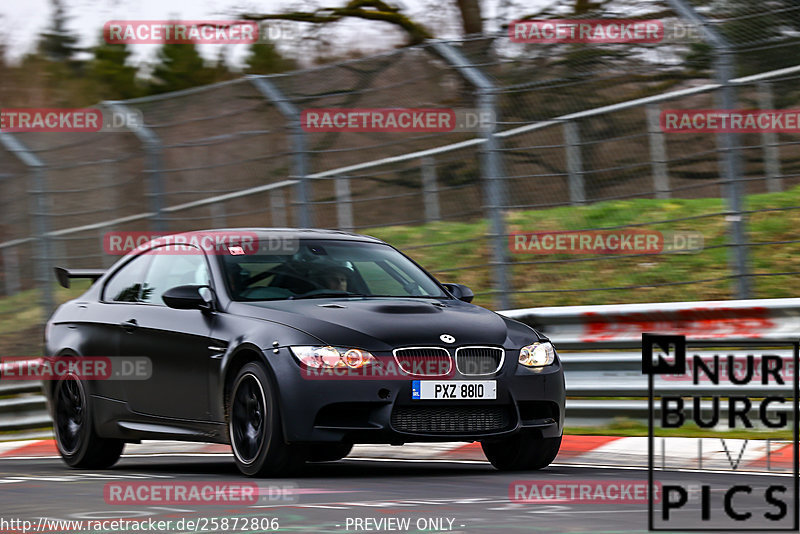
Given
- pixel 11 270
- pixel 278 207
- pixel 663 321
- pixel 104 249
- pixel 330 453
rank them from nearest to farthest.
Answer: pixel 330 453 → pixel 663 321 → pixel 278 207 → pixel 104 249 → pixel 11 270

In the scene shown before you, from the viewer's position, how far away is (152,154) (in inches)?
547

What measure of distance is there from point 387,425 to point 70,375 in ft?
9.40

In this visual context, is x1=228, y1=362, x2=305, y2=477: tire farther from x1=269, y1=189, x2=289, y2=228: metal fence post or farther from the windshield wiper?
x1=269, y1=189, x2=289, y2=228: metal fence post

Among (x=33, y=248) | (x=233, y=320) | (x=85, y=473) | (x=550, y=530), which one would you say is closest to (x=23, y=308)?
(x=33, y=248)

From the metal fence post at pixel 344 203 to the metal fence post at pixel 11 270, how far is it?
4773 millimetres

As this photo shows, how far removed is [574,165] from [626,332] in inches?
57.1

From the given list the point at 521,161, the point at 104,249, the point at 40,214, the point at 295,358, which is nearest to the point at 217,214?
the point at 104,249

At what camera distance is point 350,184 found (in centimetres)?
1291

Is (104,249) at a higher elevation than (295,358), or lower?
higher

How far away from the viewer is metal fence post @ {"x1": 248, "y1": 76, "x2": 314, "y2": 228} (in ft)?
42.3

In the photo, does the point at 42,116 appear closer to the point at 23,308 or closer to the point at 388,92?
the point at 23,308

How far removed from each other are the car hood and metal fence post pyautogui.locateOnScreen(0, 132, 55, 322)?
21.8 ft

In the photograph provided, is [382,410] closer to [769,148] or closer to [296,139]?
[769,148]

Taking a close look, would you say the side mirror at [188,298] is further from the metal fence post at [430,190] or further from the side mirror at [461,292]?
the metal fence post at [430,190]
